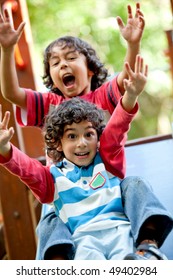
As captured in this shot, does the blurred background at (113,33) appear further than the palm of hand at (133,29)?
Yes

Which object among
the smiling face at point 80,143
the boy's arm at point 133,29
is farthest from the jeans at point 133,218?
the boy's arm at point 133,29

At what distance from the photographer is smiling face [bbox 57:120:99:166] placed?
156 centimetres

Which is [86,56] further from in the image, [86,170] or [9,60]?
[86,170]

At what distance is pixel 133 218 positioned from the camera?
1.39 m

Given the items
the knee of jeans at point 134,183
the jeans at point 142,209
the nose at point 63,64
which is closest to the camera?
the jeans at point 142,209

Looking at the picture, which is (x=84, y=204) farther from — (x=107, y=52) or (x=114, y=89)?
(x=107, y=52)

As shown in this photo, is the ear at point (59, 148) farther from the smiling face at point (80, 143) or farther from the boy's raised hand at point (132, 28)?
the boy's raised hand at point (132, 28)

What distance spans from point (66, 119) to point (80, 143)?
8 centimetres

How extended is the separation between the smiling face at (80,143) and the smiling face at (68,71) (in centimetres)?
39

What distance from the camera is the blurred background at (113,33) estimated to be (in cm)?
659

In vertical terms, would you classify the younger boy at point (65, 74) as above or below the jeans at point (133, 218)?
above

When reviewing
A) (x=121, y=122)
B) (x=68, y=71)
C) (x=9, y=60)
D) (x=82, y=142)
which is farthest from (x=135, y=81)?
(x=9, y=60)

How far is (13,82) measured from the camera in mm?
1955

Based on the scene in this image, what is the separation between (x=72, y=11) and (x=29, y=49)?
3.92 metres
